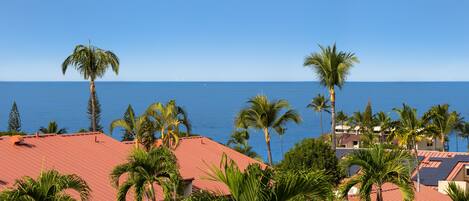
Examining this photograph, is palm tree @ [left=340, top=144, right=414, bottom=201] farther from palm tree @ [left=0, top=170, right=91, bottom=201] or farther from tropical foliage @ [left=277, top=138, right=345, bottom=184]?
tropical foliage @ [left=277, top=138, right=345, bottom=184]

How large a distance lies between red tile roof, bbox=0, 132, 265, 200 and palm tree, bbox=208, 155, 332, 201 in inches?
502

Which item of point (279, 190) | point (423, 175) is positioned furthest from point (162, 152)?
point (423, 175)

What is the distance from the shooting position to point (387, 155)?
18594mm

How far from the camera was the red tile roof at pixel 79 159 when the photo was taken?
25.2 meters

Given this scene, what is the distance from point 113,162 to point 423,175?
28.9 metres

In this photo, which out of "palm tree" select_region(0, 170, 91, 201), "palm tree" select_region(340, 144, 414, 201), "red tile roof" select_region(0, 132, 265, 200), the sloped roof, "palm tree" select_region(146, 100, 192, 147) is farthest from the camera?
the sloped roof

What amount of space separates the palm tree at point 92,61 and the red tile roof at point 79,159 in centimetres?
1408

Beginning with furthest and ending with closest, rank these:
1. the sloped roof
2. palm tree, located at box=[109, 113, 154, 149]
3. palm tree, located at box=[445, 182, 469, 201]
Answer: the sloped roof → palm tree, located at box=[109, 113, 154, 149] → palm tree, located at box=[445, 182, 469, 201]

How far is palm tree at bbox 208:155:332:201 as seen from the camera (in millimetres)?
9680

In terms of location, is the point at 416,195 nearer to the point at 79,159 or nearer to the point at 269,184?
the point at 79,159

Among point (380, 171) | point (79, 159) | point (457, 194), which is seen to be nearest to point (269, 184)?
point (457, 194)

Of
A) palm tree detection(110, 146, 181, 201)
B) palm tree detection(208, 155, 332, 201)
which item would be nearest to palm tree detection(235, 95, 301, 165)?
palm tree detection(110, 146, 181, 201)

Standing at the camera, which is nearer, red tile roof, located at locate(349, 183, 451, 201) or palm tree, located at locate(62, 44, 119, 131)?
red tile roof, located at locate(349, 183, 451, 201)

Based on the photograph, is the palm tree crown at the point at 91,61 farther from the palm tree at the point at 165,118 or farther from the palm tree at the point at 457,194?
the palm tree at the point at 457,194
